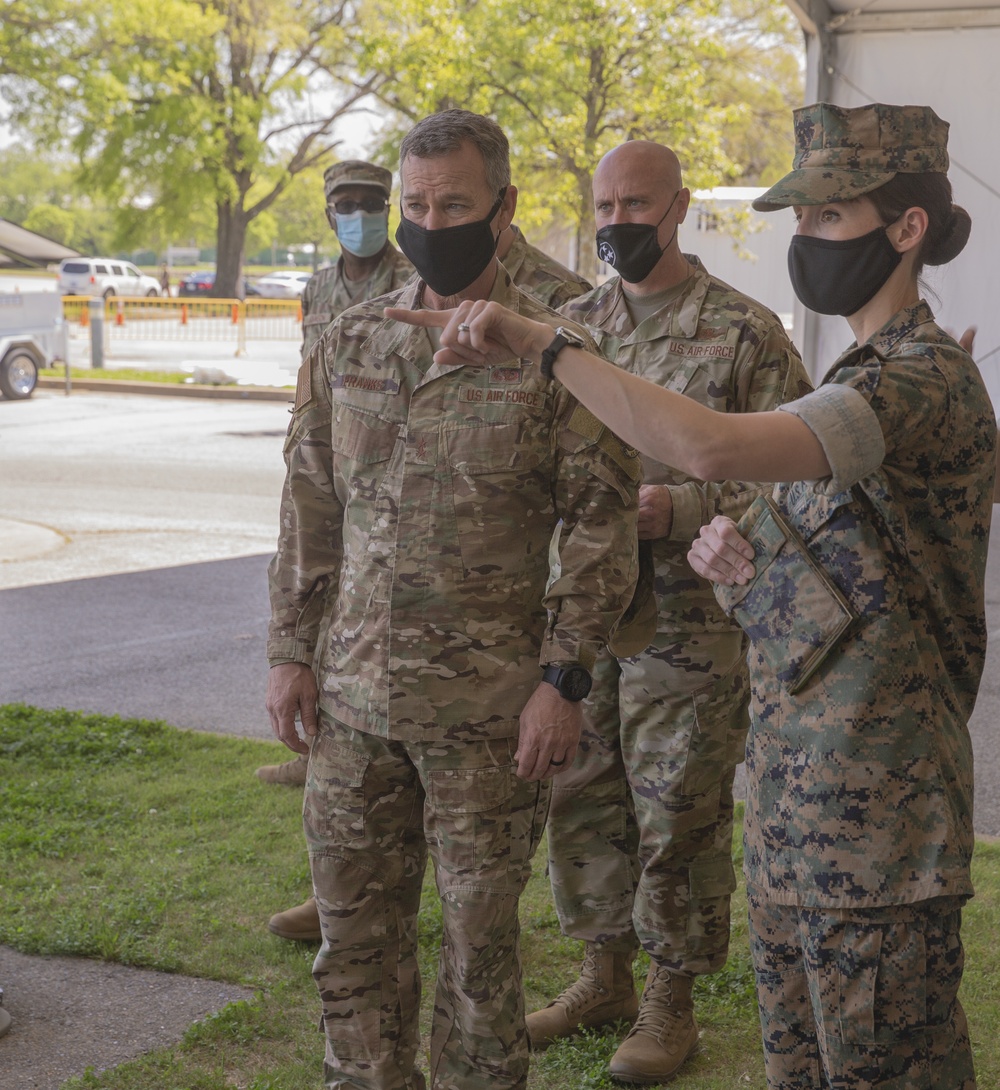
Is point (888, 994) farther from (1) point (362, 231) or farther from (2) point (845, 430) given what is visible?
(1) point (362, 231)

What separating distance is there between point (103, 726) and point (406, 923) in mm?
3308

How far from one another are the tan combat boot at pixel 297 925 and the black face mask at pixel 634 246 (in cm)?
209

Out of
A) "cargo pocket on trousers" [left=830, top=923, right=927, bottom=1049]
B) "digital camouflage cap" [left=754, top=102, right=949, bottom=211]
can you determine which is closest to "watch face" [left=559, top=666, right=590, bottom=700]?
"cargo pocket on trousers" [left=830, top=923, right=927, bottom=1049]

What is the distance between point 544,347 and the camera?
203 centimetres

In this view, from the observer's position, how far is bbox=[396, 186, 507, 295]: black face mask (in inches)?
100

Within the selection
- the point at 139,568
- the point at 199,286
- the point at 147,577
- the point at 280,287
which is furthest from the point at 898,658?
the point at 199,286

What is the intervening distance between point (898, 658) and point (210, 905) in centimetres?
267

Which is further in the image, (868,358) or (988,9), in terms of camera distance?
(988,9)

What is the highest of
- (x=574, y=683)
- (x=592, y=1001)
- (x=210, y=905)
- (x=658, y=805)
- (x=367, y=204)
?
(x=367, y=204)

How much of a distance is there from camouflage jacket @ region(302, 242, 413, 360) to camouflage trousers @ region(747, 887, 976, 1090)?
11.6 ft

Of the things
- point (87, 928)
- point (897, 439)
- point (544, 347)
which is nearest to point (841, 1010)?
point (897, 439)

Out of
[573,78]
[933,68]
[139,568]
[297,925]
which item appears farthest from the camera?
[573,78]

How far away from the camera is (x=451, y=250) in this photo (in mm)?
2559

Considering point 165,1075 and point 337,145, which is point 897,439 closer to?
point 165,1075
